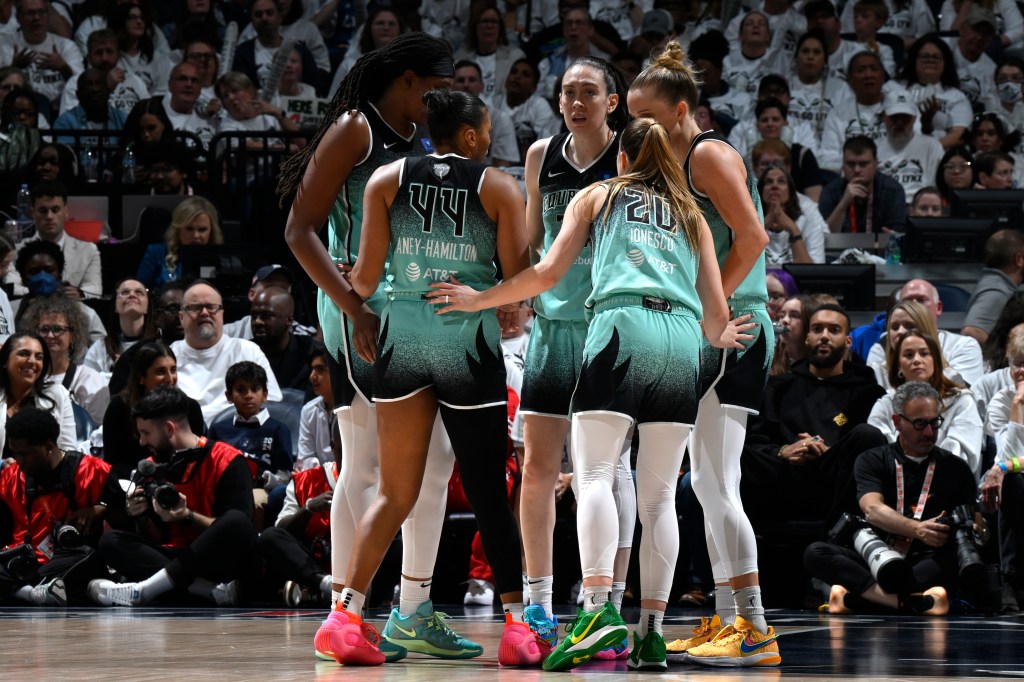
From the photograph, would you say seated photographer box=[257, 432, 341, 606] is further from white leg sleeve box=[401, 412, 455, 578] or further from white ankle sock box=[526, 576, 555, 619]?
white ankle sock box=[526, 576, 555, 619]

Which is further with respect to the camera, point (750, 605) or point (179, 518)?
point (179, 518)

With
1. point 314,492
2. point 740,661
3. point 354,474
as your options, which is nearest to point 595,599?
point 740,661

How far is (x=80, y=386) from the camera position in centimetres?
827

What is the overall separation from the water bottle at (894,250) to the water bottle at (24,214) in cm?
581

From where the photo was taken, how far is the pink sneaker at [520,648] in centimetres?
379

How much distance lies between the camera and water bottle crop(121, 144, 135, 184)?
34.3ft

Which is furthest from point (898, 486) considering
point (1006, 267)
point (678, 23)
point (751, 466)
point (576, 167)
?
point (678, 23)

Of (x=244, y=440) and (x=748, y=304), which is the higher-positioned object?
(x=748, y=304)

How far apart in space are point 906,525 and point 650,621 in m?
3.18

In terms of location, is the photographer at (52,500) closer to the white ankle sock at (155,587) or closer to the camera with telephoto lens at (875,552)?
the white ankle sock at (155,587)

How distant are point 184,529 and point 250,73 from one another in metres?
6.21

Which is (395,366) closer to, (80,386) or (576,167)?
(576,167)

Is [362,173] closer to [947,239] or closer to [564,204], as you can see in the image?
[564,204]

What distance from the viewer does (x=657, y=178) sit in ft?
12.6
